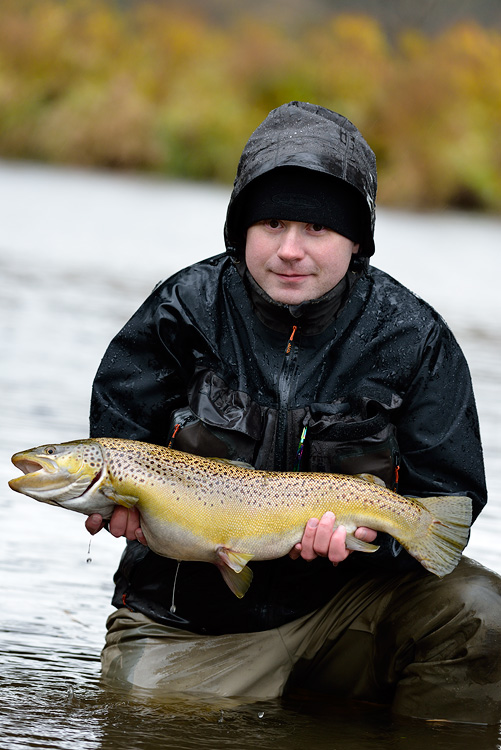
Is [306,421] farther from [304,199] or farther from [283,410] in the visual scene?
[304,199]

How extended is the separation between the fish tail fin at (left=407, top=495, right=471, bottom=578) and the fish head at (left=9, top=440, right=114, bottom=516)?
2.97ft

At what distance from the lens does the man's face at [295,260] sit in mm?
3943

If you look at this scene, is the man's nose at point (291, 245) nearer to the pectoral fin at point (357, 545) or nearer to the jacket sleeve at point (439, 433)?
the jacket sleeve at point (439, 433)

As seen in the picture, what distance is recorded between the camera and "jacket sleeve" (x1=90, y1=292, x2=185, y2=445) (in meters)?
4.05

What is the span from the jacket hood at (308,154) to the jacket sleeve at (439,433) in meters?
0.43

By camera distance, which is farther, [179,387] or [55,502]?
[179,387]

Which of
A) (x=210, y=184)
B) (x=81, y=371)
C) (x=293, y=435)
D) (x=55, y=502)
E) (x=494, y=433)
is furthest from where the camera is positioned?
(x=210, y=184)

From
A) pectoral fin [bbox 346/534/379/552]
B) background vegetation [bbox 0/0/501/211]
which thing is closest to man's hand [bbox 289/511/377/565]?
pectoral fin [bbox 346/534/379/552]

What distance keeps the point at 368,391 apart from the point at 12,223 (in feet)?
55.6

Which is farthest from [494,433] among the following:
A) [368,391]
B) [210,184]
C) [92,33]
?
[92,33]

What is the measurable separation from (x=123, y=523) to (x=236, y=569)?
347 millimetres

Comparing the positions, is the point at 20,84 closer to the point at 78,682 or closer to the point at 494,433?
the point at 494,433

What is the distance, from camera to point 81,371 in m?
9.26

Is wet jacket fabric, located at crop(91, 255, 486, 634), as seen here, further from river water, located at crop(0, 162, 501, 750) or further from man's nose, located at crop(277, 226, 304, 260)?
river water, located at crop(0, 162, 501, 750)
